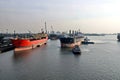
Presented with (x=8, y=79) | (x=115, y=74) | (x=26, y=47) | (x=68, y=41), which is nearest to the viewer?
(x=8, y=79)

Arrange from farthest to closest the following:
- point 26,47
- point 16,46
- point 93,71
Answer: point 26,47
point 16,46
point 93,71

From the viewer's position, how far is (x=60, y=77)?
2470 centimetres

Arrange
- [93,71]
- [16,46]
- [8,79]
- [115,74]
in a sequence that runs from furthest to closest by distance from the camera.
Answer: [16,46] < [93,71] < [115,74] < [8,79]

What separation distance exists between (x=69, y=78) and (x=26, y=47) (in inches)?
1428

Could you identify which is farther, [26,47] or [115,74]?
[26,47]

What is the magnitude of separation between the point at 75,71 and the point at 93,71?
2252 mm

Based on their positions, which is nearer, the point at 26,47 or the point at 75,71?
the point at 75,71

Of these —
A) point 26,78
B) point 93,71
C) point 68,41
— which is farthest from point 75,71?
point 68,41

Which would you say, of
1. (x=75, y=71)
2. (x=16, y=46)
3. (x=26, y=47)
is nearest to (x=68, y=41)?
(x=26, y=47)

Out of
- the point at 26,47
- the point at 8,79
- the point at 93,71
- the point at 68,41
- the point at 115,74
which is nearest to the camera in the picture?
the point at 8,79

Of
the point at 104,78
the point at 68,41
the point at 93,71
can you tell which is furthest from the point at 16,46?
the point at 104,78

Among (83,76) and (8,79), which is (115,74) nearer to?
(83,76)

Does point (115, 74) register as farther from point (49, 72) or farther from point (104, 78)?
point (49, 72)

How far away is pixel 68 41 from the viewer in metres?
69.2
